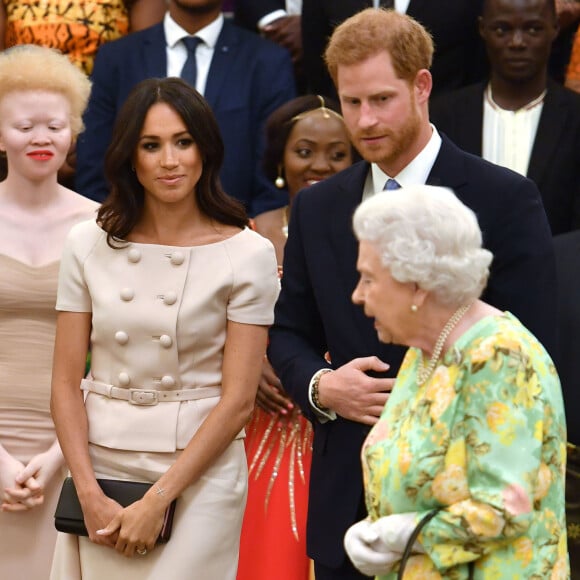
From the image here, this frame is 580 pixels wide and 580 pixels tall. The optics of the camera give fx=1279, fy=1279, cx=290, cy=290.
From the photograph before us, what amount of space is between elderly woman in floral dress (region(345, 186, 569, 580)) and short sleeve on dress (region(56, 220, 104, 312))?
113 centimetres

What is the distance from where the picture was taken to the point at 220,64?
5.35 meters

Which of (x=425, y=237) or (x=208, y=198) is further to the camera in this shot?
(x=208, y=198)

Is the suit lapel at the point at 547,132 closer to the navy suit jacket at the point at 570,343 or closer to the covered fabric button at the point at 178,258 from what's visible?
the navy suit jacket at the point at 570,343

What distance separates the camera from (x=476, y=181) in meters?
3.04

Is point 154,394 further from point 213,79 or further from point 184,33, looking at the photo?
point 184,33

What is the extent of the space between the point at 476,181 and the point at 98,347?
1114 millimetres

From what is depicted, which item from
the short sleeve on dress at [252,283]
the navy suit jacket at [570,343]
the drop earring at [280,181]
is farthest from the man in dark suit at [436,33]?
the short sleeve on dress at [252,283]

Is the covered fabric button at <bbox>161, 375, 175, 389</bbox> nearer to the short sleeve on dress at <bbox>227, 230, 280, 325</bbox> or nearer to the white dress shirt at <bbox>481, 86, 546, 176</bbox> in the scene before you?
the short sleeve on dress at <bbox>227, 230, 280, 325</bbox>

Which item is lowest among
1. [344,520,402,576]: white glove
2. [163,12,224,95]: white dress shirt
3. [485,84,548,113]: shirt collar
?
[344,520,402,576]: white glove

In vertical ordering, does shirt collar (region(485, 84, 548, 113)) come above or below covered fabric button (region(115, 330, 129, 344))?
above

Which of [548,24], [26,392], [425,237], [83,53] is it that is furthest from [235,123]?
[425,237]

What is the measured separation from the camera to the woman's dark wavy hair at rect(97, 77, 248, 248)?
11.3 feet

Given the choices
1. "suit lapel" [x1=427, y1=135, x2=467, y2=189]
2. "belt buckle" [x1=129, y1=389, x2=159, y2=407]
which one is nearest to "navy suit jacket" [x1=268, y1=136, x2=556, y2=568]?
"suit lapel" [x1=427, y1=135, x2=467, y2=189]

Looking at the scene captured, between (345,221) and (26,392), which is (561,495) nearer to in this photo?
(345,221)
